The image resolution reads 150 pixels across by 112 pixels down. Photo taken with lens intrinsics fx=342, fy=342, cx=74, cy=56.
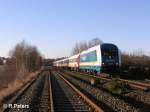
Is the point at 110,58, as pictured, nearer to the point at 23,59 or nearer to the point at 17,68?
the point at 17,68

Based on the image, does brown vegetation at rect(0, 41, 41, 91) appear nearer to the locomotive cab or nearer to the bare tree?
the bare tree

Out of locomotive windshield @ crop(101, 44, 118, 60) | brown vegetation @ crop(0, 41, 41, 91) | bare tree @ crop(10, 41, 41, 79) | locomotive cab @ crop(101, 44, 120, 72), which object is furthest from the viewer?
bare tree @ crop(10, 41, 41, 79)

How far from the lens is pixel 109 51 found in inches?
1395

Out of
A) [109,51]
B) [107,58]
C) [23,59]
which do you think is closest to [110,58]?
[107,58]

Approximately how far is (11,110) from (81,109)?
2.63 metres

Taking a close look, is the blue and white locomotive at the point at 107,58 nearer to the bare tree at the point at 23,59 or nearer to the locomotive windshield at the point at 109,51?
the locomotive windshield at the point at 109,51

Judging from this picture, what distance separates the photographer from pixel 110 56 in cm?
3528

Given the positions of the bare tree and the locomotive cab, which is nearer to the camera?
the locomotive cab

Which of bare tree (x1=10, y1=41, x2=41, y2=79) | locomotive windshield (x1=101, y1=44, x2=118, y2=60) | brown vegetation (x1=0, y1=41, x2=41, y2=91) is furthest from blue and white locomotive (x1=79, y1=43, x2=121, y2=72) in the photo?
bare tree (x1=10, y1=41, x2=41, y2=79)

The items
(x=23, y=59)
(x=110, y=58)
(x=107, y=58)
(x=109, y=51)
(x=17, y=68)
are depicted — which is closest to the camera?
(x=107, y=58)

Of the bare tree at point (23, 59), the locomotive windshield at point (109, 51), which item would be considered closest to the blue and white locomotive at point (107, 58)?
the locomotive windshield at point (109, 51)

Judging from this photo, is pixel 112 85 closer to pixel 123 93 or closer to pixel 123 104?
pixel 123 93

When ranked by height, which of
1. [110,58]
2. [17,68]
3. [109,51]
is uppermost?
[109,51]

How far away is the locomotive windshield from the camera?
1384 inches
